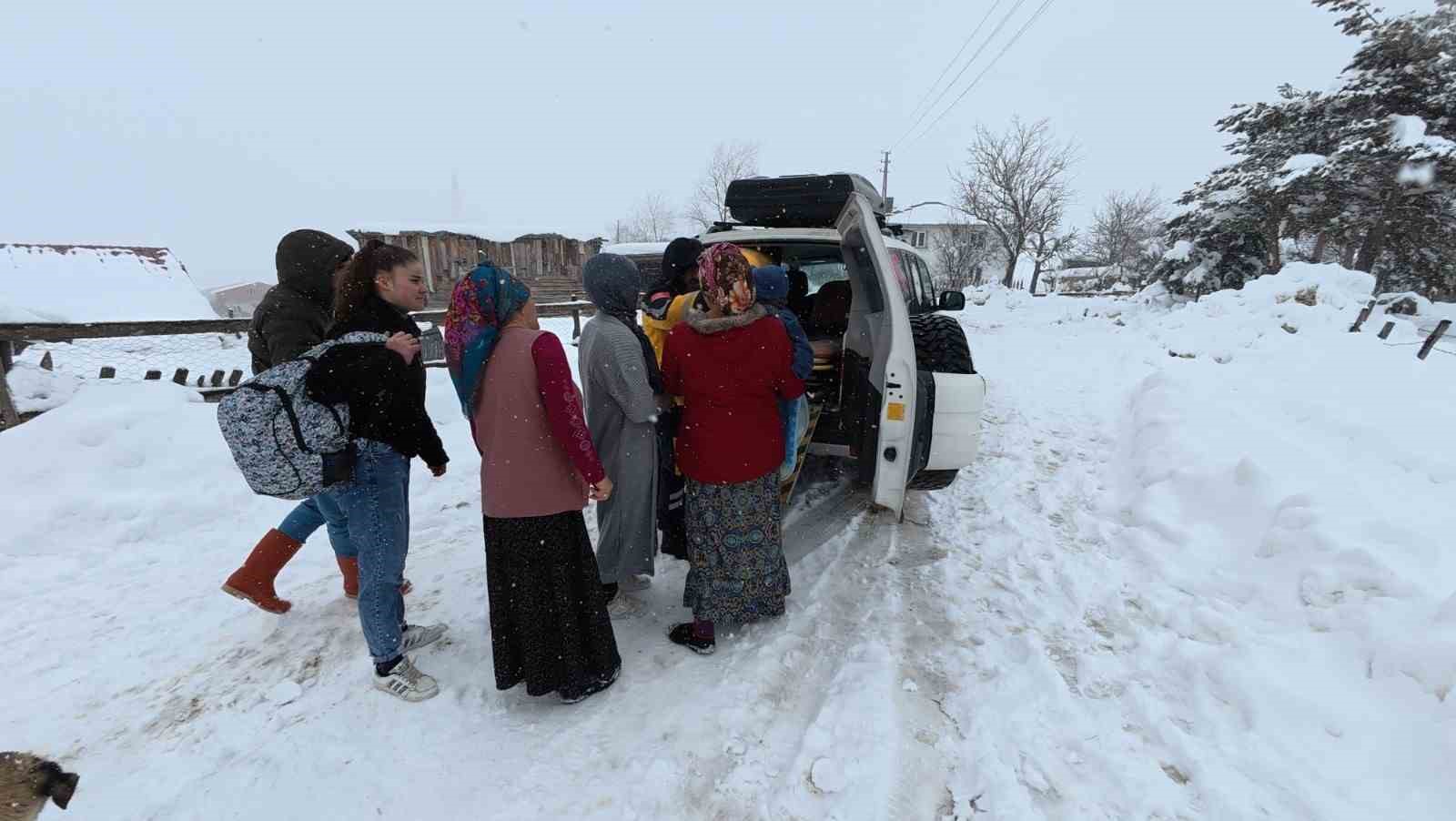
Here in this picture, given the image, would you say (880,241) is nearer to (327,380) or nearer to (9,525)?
(327,380)

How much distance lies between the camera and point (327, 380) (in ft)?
7.13

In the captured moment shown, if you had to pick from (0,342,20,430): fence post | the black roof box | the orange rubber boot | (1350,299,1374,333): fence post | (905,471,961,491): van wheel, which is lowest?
the orange rubber boot

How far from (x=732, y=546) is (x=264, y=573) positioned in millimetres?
2406

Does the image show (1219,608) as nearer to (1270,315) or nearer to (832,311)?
(832,311)

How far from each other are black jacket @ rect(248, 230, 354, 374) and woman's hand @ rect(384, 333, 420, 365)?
1.96 ft

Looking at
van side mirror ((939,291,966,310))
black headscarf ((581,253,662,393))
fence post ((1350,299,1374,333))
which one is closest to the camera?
black headscarf ((581,253,662,393))

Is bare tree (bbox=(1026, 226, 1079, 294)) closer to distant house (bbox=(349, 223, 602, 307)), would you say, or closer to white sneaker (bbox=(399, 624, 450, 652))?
distant house (bbox=(349, 223, 602, 307))

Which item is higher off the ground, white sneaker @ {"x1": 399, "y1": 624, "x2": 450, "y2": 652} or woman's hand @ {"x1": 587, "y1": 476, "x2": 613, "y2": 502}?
woman's hand @ {"x1": 587, "y1": 476, "x2": 613, "y2": 502}

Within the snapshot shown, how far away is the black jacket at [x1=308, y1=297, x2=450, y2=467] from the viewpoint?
218cm

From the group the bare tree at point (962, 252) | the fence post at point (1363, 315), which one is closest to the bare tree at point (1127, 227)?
the bare tree at point (962, 252)

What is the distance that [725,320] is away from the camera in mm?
2508

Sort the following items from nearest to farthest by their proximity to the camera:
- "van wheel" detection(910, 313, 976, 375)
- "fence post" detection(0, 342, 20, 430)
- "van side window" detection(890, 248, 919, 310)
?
"van wheel" detection(910, 313, 976, 375)
"van side window" detection(890, 248, 919, 310)
"fence post" detection(0, 342, 20, 430)

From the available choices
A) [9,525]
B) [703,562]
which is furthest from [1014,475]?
[9,525]

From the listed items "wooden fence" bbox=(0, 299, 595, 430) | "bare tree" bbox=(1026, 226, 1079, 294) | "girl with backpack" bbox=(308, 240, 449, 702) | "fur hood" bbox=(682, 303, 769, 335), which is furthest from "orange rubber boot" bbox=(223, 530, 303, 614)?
"bare tree" bbox=(1026, 226, 1079, 294)
